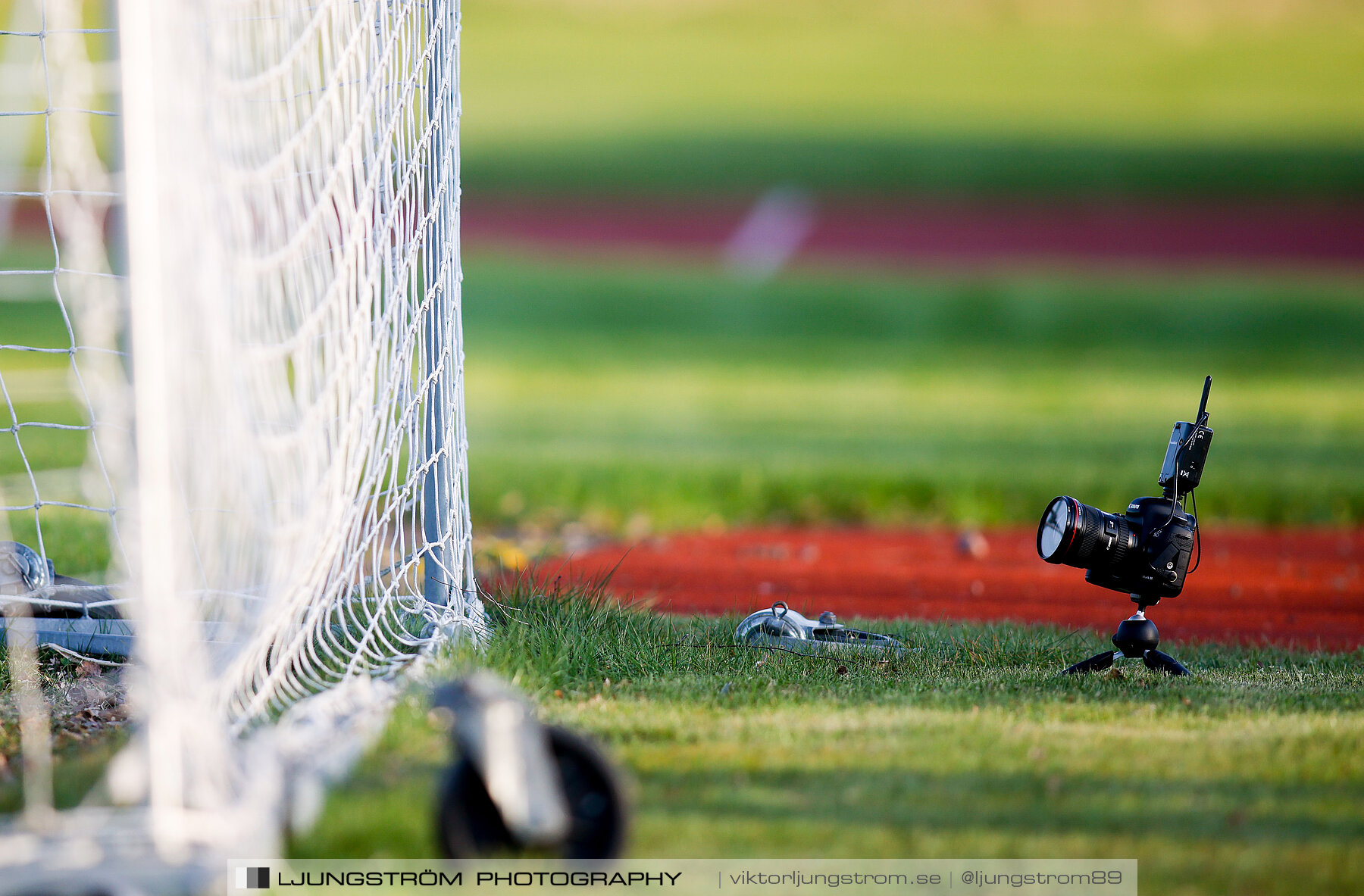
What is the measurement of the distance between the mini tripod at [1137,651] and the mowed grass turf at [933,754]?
51 mm

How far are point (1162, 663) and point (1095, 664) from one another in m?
0.20

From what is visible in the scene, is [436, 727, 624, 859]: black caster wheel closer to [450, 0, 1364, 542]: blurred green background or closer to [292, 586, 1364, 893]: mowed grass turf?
[292, 586, 1364, 893]: mowed grass turf

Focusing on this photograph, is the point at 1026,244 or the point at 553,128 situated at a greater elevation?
the point at 553,128

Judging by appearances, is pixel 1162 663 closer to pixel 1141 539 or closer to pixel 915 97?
pixel 1141 539

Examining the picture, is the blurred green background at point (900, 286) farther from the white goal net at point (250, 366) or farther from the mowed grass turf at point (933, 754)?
the mowed grass turf at point (933, 754)

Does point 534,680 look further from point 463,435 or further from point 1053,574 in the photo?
point 1053,574

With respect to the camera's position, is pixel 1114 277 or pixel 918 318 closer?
pixel 918 318

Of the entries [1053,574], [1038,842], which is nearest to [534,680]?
[1038,842]

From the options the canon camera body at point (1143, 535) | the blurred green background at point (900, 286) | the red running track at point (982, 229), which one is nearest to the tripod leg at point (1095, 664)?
the canon camera body at point (1143, 535)

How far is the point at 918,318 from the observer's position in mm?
21125

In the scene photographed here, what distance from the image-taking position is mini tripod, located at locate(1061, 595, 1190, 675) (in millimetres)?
3719

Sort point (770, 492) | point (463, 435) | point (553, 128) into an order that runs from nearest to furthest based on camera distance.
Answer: point (463, 435), point (770, 492), point (553, 128)

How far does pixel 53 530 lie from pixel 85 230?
437 cm

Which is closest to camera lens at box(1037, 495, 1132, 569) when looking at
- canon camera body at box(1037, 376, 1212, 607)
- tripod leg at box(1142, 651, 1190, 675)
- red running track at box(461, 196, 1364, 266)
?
canon camera body at box(1037, 376, 1212, 607)
